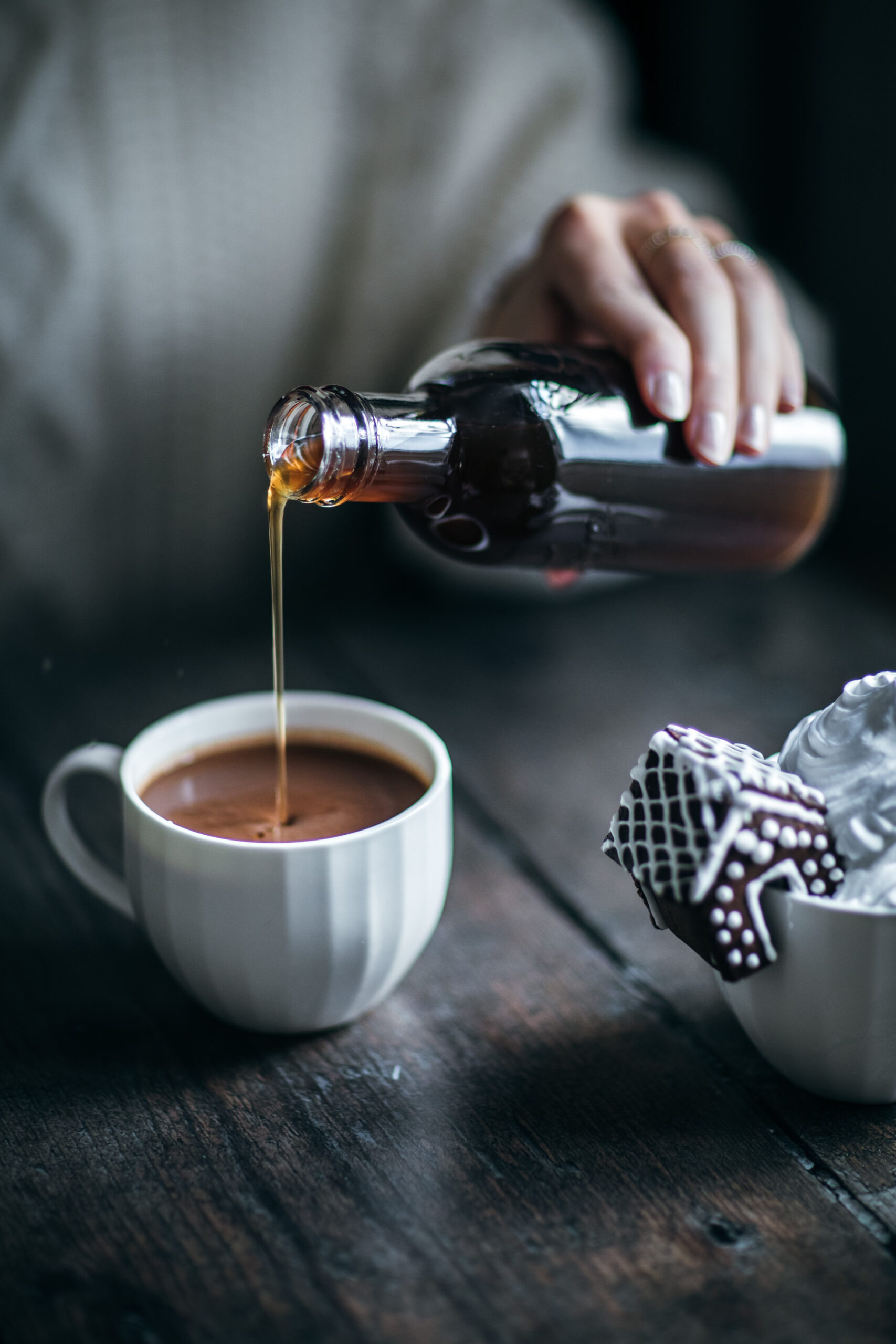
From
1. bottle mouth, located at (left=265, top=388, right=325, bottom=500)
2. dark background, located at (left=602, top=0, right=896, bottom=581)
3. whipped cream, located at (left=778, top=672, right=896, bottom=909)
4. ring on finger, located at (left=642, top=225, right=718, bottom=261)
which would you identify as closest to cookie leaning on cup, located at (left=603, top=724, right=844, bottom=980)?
whipped cream, located at (left=778, top=672, right=896, bottom=909)

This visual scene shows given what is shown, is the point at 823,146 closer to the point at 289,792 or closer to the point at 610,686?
the point at 610,686

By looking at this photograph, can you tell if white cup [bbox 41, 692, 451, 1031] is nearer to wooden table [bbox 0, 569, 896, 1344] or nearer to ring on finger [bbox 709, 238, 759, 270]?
wooden table [bbox 0, 569, 896, 1344]

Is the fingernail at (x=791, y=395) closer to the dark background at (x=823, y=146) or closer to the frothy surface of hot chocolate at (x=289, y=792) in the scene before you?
the frothy surface of hot chocolate at (x=289, y=792)

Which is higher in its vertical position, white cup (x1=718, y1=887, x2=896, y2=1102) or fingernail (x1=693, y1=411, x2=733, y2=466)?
fingernail (x1=693, y1=411, x2=733, y2=466)

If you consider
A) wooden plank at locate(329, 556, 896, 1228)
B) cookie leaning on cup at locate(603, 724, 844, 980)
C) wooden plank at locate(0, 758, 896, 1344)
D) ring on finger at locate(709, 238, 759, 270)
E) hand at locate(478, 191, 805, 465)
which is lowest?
wooden plank at locate(0, 758, 896, 1344)

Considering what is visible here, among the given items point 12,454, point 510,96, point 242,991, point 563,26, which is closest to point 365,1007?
point 242,991

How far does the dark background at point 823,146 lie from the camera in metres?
1.40

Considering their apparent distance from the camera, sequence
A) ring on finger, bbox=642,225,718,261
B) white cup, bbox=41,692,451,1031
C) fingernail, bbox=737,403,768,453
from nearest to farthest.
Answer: white cup, bbox=41,692,451,1031
fingernail, bbox=737,403,768,453
ring on finger, bbox=642,225,718,261

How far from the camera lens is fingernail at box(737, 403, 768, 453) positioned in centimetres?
77

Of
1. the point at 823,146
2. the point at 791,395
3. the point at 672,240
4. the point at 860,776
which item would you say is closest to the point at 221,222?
the point at 672,240

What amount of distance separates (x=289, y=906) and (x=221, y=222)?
2.76ft

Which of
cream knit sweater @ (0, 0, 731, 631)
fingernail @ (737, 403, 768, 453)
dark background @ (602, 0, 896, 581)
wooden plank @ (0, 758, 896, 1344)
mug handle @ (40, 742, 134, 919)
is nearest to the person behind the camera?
wooden plank @ (0, 758, 896, 1344)

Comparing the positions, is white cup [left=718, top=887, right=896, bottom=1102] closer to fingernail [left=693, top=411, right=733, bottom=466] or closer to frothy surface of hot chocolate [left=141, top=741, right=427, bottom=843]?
frothy surface of hot chocolate [left=141, top=741, right=427, bottom=843]

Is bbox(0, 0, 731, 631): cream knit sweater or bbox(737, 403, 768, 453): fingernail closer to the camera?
bbox(737, 403, 768, 453): fingernail
